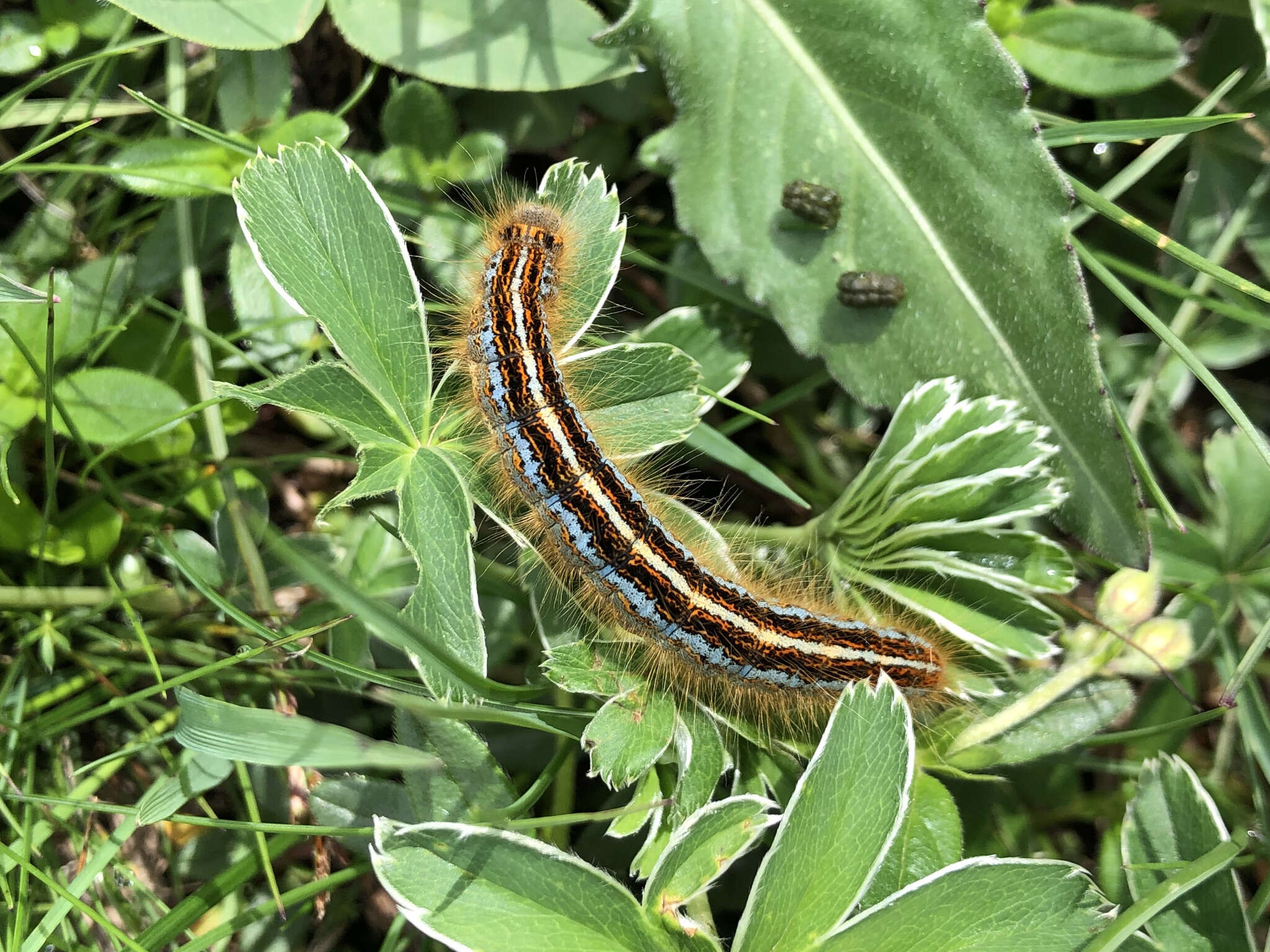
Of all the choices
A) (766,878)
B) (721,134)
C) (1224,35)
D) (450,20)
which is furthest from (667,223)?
(766,878)

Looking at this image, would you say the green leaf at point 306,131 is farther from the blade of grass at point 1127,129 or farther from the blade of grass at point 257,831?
the blade of grass at point 1127,129

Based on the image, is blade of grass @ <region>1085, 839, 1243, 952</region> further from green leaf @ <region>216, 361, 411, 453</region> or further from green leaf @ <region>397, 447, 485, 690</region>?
green leaf @ <region>216, 361, 411, 453</region>

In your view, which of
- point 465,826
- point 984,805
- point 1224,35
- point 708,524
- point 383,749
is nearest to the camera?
point 383,749

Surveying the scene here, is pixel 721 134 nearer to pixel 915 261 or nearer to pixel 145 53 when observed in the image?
pixel 915 261

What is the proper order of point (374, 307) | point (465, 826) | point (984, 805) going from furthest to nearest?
1. point (984, 805)
2. point (374, 307)
3. point (465, 826)

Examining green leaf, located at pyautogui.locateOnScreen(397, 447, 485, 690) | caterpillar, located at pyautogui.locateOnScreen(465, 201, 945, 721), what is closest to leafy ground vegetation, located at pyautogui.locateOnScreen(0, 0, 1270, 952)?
green leaf, located at pyautogui.locateOnScreen(397, 447, 485, 690)

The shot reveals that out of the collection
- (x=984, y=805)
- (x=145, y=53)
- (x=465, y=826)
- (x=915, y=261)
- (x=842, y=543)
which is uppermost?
(x=145, y=53)

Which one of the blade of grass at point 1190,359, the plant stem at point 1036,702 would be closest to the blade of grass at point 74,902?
the plant stem at point 1036,702
